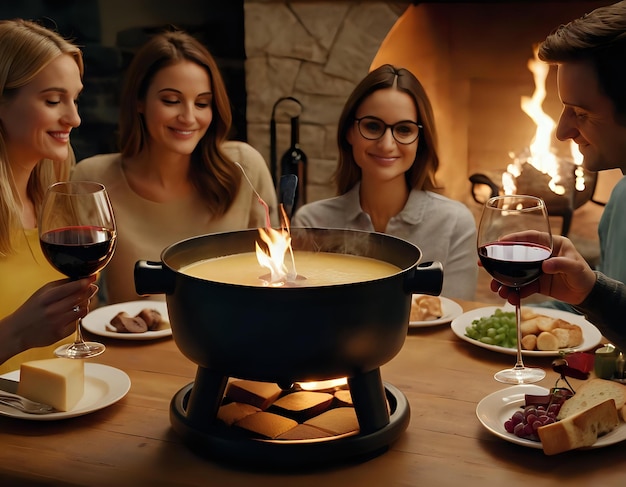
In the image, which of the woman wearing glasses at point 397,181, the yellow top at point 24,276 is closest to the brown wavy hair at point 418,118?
the woman wearing glasses at point 397,181

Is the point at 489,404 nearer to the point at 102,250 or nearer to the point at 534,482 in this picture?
the point at 534,482

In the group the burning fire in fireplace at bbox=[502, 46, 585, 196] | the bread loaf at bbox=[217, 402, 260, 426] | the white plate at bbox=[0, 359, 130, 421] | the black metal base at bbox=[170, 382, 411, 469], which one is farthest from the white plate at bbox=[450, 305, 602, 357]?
the burning fire in fireplace at bbox=[502, 46, 585, 196]

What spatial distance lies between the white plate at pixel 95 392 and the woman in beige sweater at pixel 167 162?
1086 millimetres

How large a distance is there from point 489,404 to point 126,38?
2927mm

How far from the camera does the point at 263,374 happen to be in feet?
3.82

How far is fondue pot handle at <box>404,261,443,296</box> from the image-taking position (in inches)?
47.4

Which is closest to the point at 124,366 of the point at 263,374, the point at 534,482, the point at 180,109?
the point at 263,374

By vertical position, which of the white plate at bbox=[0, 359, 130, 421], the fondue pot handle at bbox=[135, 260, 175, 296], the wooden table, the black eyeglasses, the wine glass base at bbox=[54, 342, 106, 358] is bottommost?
the wooden table

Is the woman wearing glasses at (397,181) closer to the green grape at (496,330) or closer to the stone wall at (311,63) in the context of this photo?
the green grape at (496,330)

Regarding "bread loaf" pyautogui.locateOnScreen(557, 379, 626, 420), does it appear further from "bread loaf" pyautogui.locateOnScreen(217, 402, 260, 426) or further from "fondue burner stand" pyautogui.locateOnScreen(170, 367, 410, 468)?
"bread loaf" pyautogui.locateOnScreen(217, 402, 260, 426)

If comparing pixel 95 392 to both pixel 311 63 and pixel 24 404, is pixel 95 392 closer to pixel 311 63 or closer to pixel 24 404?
pixel 24 404

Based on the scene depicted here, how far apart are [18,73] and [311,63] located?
5.93 ft

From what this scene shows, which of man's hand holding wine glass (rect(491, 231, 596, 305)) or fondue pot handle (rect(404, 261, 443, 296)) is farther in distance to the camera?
man's hand holding wine glass (rect(491, 231, 596, 305))

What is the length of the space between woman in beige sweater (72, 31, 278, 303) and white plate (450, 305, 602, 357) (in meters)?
1.16
